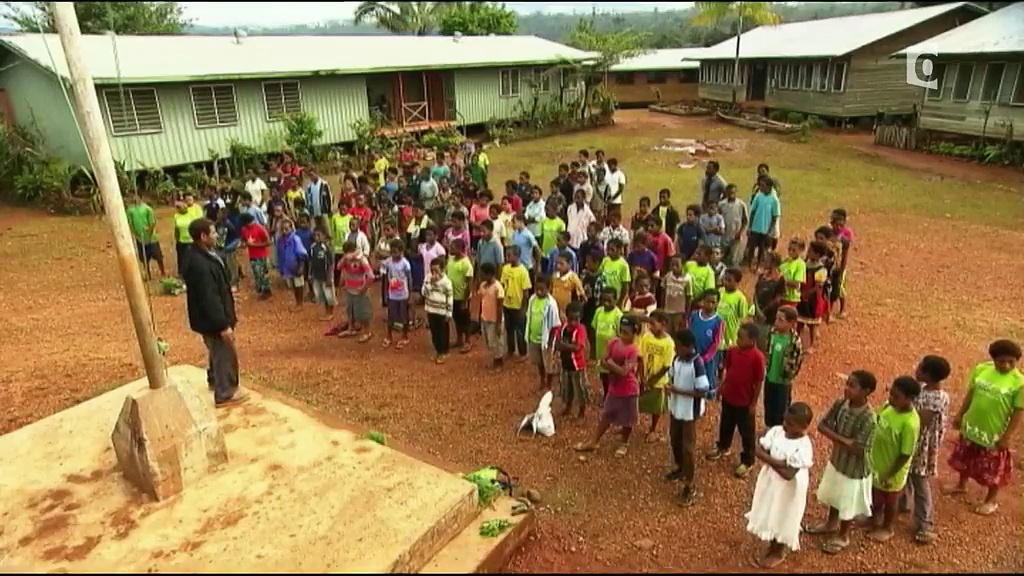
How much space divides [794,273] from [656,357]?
2.20 metres

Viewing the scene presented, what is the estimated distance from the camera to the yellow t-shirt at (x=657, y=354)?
534 cm

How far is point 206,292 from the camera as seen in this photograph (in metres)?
5.25

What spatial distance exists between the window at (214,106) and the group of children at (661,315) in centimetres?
727

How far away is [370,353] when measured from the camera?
25.7 feet

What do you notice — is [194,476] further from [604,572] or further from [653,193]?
[653,193]

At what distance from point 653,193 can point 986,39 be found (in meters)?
11.4

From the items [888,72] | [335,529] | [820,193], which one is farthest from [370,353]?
[888,72]

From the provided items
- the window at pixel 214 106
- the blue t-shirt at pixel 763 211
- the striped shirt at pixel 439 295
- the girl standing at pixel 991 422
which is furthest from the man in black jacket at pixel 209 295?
the window at pixel 214 106

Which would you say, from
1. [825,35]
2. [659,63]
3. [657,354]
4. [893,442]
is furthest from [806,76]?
[893,442]

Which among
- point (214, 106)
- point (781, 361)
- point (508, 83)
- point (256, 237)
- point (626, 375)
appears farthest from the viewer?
point (508, 83)

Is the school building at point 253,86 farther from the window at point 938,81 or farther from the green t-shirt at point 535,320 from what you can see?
the window at point 938,81

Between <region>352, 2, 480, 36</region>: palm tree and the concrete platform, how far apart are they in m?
35.2

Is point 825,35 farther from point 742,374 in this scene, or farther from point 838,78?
point 742,374

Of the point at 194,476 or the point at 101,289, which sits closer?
the point at 194,476
